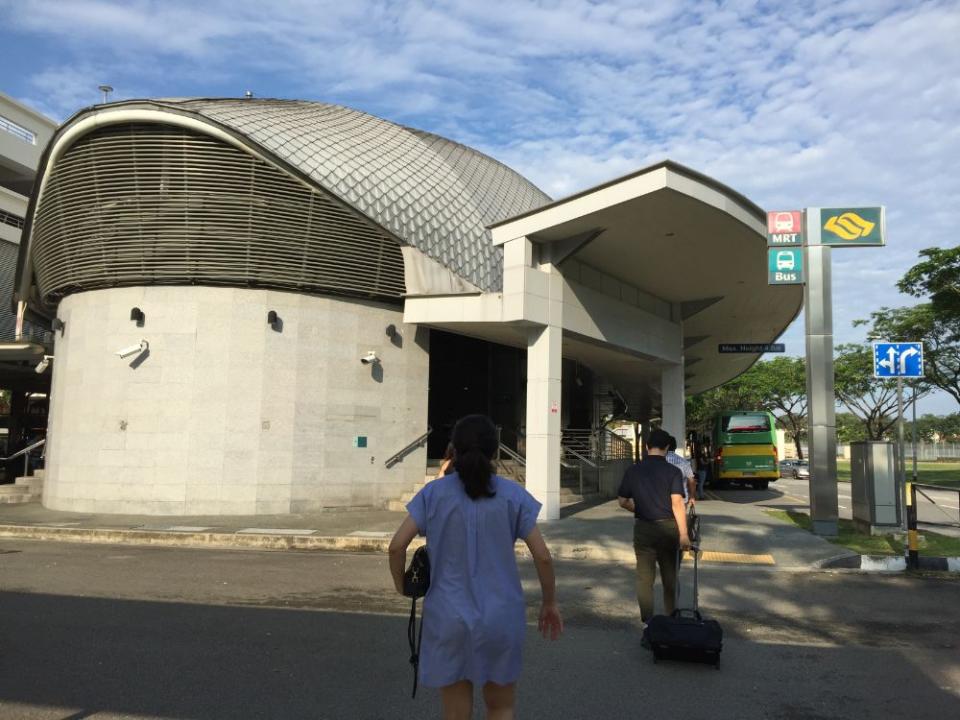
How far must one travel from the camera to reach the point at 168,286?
55.2 feet

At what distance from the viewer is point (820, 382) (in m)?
13.9

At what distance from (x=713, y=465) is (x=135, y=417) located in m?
23.7

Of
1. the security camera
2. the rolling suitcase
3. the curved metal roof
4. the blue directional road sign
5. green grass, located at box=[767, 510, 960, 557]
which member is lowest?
green grass, located at box=[767, 510, 960, 557]

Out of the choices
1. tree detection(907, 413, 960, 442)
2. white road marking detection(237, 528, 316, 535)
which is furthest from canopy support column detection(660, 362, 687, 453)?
tree detection(907, 413, 960, 442)

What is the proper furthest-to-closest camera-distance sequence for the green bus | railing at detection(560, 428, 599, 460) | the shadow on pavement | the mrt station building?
the green bus
railing at detection(560, 428, 599, 460)
the mrt station building
the shadow on pavement

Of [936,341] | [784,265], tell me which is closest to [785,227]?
[784,265]

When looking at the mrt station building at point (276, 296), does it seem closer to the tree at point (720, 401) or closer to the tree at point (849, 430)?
the tree at point (720, 401)

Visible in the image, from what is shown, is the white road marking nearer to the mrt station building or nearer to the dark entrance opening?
the mrt station building

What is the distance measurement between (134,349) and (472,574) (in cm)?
1542

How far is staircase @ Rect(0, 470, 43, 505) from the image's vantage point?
63.9ft

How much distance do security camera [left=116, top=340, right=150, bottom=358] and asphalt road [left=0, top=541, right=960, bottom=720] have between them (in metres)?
7.65

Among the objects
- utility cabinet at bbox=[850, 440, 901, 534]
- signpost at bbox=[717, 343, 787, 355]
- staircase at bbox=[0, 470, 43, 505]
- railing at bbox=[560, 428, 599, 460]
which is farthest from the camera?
signpost at bbox=[717, 343, 787, 355]

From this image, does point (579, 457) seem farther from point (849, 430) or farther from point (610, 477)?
point (849, 430)

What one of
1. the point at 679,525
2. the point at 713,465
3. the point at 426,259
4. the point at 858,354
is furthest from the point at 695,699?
the point at 858,354
